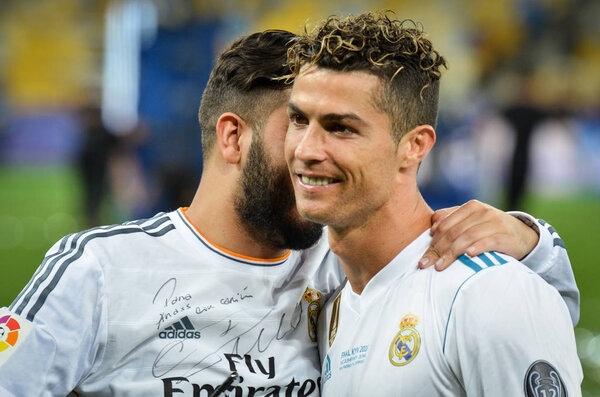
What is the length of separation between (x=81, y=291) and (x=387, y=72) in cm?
108

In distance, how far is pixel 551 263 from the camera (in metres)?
2.55

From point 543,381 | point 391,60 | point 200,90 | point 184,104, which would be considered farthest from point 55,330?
point 200,90

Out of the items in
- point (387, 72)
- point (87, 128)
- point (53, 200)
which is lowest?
point (53, 200)

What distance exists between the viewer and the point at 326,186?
7.83ft

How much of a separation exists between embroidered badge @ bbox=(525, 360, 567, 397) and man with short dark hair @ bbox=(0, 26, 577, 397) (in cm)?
46

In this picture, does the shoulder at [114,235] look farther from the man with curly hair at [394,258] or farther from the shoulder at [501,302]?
the shoulder at [501,302]

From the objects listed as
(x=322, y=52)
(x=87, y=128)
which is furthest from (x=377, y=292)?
(x=87, y=128)

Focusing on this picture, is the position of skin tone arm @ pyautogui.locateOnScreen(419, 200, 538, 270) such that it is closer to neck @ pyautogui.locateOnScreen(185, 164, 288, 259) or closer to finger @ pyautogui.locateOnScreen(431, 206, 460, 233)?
finger @ pyautogui.locateOnScreen(431, 206, 460, 233)

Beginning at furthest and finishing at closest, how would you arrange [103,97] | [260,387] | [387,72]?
[103,97] → [260,387] → [387,72]

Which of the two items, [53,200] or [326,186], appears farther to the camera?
[53,200]

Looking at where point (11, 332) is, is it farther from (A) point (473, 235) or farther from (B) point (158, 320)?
(A) point (473, 235)

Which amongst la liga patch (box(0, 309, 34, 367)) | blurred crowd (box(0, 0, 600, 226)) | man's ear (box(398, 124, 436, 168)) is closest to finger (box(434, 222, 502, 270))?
man's ear (box(398, 124, 436, 168))

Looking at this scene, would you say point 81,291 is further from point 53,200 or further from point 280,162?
point 53,200
